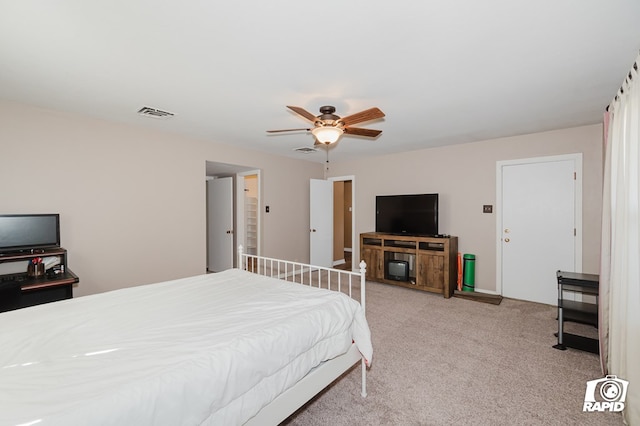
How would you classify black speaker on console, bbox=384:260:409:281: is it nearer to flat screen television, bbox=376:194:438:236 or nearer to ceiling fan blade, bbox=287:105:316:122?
flat screen television, bbox=376:194:438:236

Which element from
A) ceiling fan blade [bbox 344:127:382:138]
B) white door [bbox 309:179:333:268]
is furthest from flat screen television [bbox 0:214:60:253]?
white door [bbox 309:179:333:268]

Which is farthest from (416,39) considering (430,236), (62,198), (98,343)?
(62,198)

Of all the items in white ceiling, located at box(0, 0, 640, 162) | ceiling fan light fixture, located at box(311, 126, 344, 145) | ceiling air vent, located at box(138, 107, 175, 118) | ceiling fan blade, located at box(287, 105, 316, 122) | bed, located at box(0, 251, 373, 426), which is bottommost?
bed, located at box(0, 251, 373, 426)

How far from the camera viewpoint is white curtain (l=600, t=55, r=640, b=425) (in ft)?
5.89

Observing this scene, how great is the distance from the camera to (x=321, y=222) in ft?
20.4

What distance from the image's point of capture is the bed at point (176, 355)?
1.08m

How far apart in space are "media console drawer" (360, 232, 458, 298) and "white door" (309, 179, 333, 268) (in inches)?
42.8

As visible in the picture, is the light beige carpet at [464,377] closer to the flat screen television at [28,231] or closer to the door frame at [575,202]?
the door frame at [575,202]

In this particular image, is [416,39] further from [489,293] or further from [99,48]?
[489,293]

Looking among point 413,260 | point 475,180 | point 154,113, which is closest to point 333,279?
point 413,260

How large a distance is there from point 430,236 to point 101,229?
4668 mm

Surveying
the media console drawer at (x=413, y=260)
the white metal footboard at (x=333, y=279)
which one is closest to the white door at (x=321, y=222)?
the white metal footboard at (x=333, y=279)

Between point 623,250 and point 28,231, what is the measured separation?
199 inches

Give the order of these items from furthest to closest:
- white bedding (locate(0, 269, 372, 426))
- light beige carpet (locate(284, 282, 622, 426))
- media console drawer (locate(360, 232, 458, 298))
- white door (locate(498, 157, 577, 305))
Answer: media console drawer (locate(360, 232, 458, 298)), white door (locate(498, 157, 577, 305)), light beige carpet (locate(284, 282, 622, 426)), white bedding (locate(0, 269, 372, 426))
